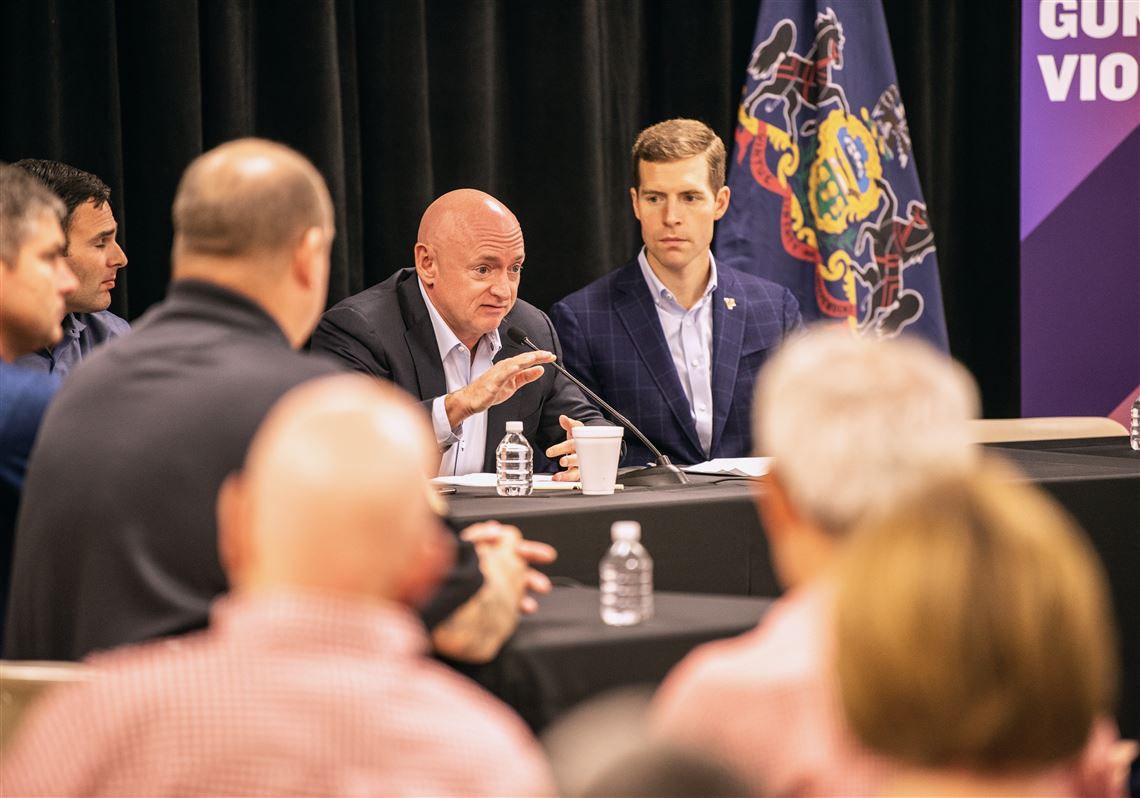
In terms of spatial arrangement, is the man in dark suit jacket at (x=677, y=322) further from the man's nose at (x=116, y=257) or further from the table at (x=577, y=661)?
the table at (x=577, y=661)

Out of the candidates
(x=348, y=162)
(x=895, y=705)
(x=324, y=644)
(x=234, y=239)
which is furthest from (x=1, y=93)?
(x=895, y=705)

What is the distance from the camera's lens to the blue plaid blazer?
3.87m

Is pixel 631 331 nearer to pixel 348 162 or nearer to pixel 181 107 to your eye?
pixel 348 162

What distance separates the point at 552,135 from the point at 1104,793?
11.8 feet

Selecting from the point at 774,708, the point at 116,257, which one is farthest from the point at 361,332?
the point at 774,708

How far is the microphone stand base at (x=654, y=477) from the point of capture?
2.98 metres

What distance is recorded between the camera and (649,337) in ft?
13.0

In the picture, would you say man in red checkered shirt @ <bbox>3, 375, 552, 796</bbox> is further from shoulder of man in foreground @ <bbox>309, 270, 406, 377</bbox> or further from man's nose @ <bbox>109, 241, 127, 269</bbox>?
man's nose @ <bbox>109, 241, 127, 269</bbox>

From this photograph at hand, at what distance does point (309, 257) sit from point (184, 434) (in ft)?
1.01

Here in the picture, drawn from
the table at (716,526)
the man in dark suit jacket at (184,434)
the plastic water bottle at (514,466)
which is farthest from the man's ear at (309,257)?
the plastic water bottle at (514,466)

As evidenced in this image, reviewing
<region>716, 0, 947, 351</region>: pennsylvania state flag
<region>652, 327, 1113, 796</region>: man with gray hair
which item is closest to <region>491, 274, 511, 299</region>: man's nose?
<region>716, 0, 947, 351</region>: pennsylvania state flag

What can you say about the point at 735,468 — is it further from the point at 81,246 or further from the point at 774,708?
the point at 774,708

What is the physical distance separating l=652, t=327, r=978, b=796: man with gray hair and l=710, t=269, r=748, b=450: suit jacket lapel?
257 cm

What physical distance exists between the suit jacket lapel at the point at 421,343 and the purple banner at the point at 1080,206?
2203 mm
